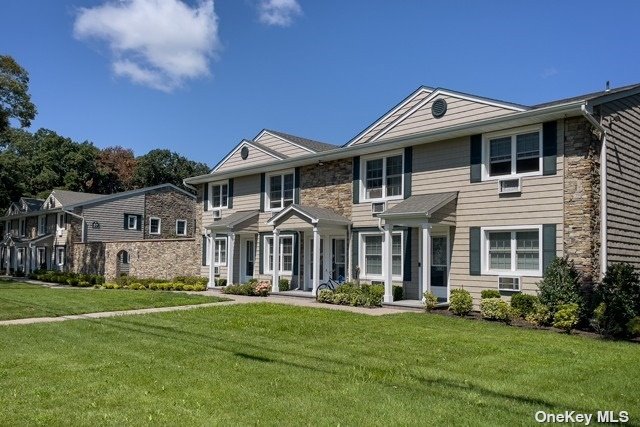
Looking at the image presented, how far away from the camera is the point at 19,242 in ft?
140

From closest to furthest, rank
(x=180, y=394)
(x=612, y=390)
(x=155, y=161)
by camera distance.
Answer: (x=180, y=394)
(x=612, y=390)
(x=155, y=161)

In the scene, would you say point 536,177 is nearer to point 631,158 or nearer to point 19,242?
point 631,158

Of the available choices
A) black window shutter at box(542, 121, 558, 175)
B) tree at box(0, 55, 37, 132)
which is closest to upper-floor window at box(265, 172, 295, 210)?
black window shutter at box(542, 121, 558, 175)

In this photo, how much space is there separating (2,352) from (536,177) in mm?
12272

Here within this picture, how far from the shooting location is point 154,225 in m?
40.0

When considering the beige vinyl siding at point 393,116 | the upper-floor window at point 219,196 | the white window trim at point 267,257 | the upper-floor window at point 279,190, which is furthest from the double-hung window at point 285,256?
the beige vinyl siding at point 393,116

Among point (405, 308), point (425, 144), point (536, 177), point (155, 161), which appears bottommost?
point (405, 308)

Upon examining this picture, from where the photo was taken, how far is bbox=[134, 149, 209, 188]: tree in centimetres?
5953

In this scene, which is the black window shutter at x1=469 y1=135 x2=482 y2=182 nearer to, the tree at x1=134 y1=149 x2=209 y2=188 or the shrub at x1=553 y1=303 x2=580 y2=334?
the shrub at x1=553 y1=303 x2=580 y2=334

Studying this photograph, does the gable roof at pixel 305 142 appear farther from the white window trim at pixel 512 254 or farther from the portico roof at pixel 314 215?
the white window trim at pixel 512 254

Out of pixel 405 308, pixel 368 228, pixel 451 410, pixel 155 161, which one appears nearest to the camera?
pixel 451 410

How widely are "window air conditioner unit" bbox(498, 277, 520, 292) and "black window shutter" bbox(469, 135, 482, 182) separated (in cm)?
285

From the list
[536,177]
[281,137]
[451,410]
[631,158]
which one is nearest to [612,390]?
[451,410]

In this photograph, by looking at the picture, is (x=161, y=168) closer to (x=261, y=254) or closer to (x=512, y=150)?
(x=261, y=254)
